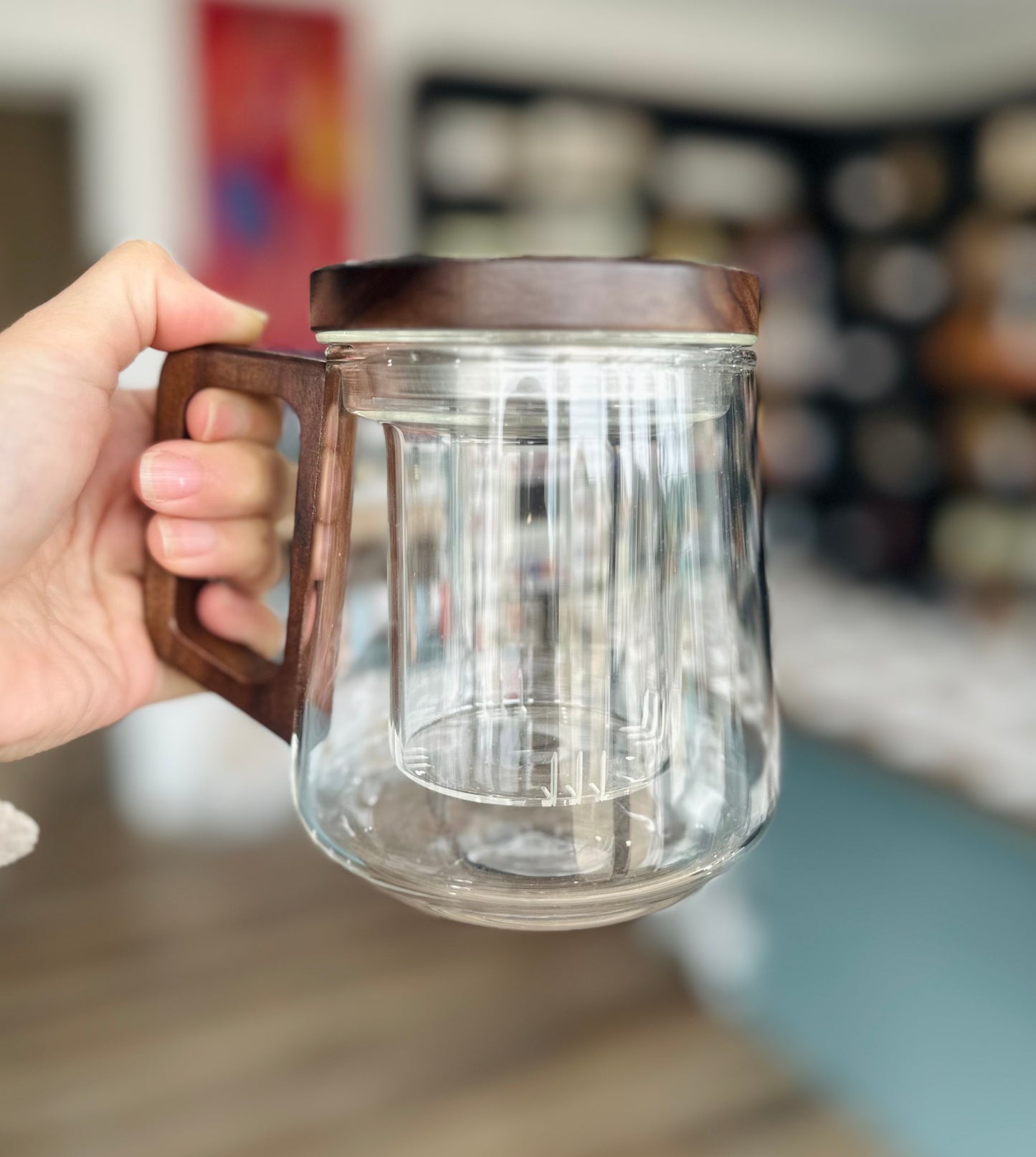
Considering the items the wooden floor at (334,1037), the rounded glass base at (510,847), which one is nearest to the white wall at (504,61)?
the wooden floor at (334,1037)

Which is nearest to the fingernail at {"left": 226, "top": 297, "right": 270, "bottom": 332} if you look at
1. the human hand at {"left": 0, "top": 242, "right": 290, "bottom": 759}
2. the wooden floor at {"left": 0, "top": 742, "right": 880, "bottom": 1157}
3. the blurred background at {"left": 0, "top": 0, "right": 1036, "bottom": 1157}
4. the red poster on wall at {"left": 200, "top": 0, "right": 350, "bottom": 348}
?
the human hand at {"left": 0, "top": 242, "right": 290, "bottom": 759}

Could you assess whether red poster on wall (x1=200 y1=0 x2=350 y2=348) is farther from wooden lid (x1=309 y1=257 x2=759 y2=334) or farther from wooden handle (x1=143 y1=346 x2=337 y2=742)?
wooden lid (x1=309 y1=257 x2=759 y2=334)

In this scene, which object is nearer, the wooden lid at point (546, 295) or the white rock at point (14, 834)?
the wooden lid at point (546, 295)

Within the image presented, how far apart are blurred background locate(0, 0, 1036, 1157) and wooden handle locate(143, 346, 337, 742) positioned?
0.35 ft

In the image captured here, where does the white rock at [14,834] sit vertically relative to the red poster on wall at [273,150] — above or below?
below

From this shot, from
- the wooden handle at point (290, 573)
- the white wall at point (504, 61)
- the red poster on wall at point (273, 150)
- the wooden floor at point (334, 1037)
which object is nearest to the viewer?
the wooden handle at point (290, 573)

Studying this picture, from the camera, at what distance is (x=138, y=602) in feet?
2.20

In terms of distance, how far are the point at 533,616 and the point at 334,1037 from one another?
168cm

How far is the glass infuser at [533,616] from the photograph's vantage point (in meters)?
0.44

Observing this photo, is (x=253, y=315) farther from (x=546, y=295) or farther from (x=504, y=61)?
(x=504, y=61)

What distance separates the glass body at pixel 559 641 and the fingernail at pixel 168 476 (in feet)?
0.34

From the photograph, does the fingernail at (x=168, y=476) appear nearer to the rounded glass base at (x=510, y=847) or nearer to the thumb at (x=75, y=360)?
the thumb at (x=75, y=360)

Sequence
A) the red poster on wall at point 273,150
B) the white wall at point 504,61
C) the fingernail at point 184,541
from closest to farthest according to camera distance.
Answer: the fingernail at point 184,541
the white wall at point 504,61
the red poster on wall at point 273,150

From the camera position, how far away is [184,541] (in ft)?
1.95
